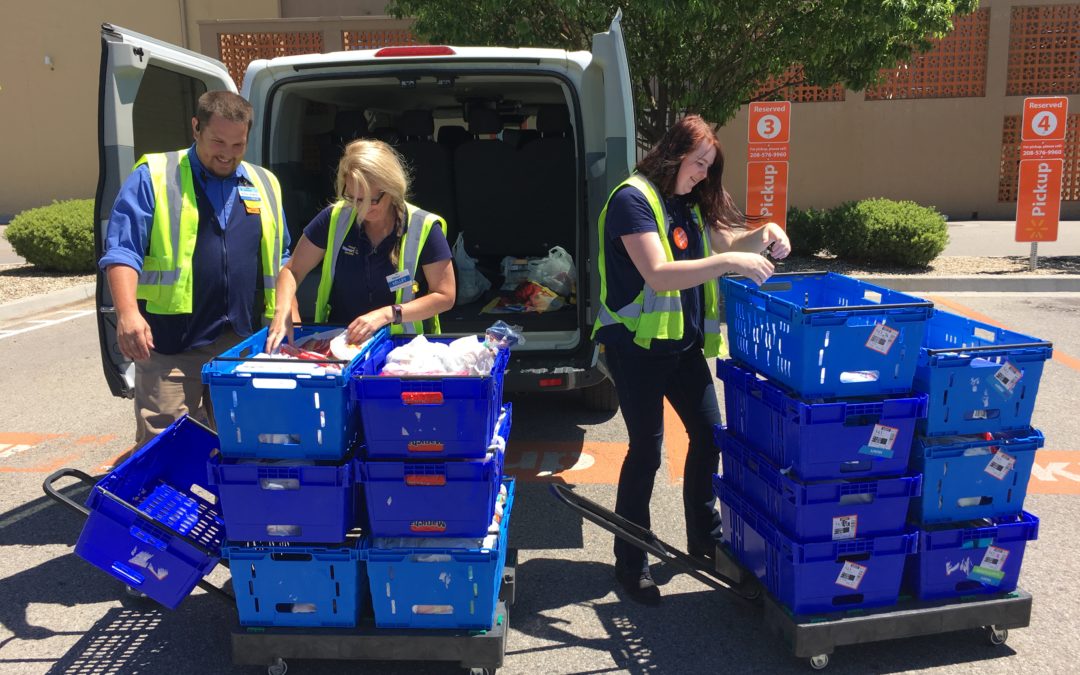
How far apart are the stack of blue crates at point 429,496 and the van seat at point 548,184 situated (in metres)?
3.40

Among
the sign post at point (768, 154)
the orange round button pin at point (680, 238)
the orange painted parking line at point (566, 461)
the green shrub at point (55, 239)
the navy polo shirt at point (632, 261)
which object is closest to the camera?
the navy polo shirt at point (632, 261)

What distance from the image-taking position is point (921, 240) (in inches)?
440

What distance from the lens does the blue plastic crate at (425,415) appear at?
2.73 m

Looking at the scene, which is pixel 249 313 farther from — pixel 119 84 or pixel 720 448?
pixel 720 448

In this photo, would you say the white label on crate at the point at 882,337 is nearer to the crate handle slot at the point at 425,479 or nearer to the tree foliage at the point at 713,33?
the crate handle slot at the point at 425,479

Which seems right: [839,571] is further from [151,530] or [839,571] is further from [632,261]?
[151,530]

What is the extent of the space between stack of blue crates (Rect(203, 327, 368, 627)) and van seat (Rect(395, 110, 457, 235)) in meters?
3.38

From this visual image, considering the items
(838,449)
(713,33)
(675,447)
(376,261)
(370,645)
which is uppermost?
(713,33)

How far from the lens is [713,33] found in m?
10.3

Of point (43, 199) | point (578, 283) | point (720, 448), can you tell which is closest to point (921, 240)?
point (578, 283)

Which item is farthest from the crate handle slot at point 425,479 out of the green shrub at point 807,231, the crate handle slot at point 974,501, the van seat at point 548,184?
the green shrub at point 807,231

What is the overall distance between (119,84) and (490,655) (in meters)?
2.65

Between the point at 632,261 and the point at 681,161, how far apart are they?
399 millimetres

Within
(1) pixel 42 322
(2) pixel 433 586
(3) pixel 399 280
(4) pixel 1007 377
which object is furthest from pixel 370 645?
(1) pixel 42 322
